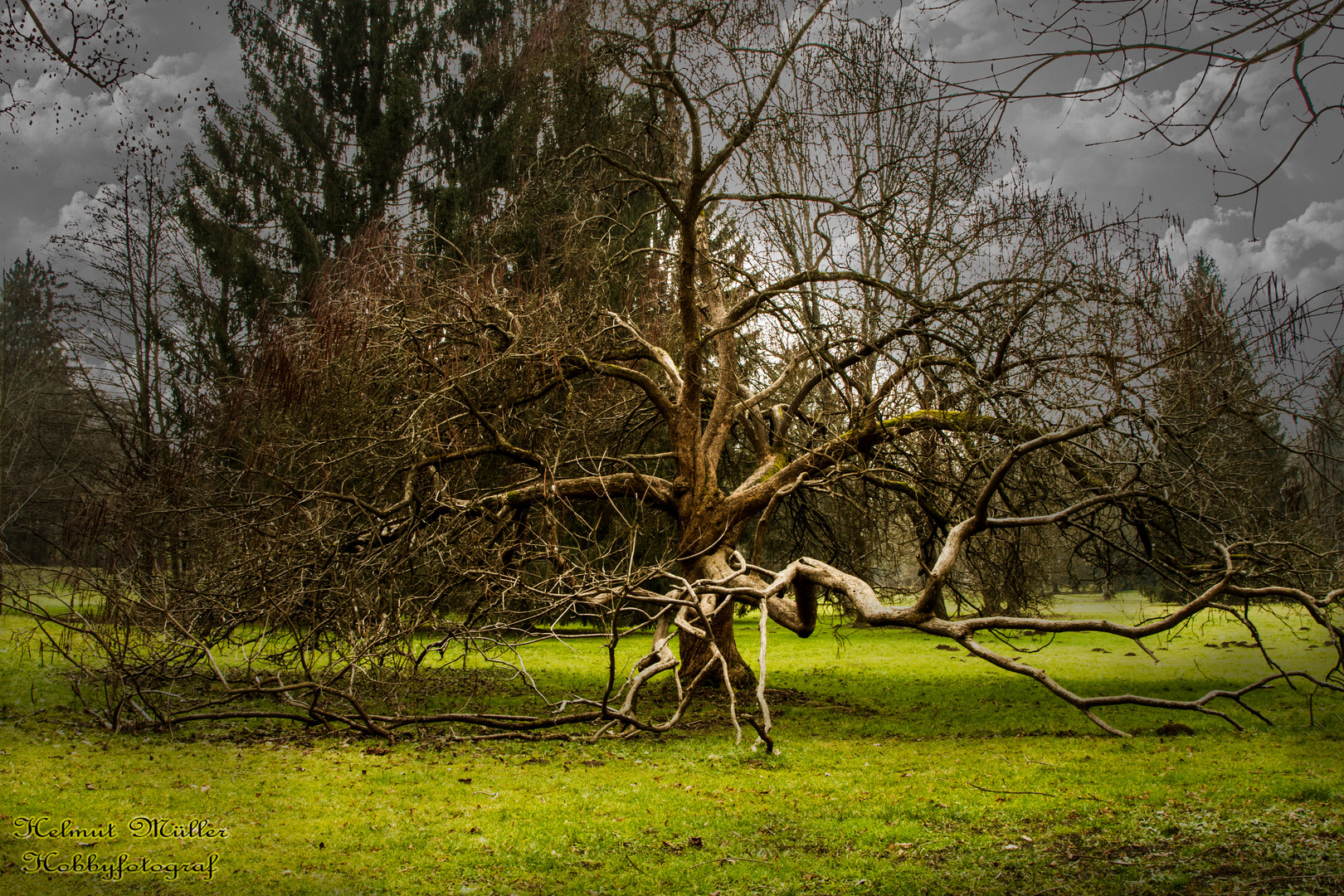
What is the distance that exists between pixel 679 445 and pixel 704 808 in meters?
5.98

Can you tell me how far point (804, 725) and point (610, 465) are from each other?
4580mm

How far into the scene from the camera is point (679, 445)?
11.2 m

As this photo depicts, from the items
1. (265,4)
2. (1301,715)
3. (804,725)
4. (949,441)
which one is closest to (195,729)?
(804,725)

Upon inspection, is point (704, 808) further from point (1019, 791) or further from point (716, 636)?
point (716, 636)

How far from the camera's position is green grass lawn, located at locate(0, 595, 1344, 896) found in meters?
4.36

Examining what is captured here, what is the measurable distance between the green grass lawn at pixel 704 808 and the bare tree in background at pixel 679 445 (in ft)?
1.72

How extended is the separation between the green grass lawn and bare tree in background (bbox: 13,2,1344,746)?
0.52 meters

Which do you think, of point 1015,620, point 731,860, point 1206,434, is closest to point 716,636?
point 1015,620

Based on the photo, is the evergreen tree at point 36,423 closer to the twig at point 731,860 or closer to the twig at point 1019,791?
the twig at point 731,860

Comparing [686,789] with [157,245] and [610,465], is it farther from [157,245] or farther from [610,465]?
[157,245]

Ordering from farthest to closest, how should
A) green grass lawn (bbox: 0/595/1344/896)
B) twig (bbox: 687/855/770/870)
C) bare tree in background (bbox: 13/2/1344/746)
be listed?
bare tree in background (bbox: 13/2/1344/746)
twig (bbox: 687/855/770/870)
green grass lawn (bbox: 0/595/1344/896)

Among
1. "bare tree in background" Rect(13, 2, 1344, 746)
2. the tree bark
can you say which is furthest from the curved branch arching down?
the tree bark

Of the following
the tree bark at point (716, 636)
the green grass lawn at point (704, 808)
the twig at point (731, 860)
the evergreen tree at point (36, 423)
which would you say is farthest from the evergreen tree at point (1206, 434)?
the evergreen tree at point (36, 423)

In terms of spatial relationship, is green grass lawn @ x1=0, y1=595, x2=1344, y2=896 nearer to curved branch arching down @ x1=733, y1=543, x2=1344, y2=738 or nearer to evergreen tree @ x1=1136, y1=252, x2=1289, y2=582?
curved branch arching down @ x1=733, y1=543, x2=1344, y2=738
